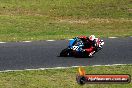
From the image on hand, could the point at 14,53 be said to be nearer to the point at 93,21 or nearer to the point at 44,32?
the point at 44,32

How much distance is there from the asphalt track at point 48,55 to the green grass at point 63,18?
79.7 inches

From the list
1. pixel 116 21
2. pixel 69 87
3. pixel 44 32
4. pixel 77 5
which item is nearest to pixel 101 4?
pixel 77 5

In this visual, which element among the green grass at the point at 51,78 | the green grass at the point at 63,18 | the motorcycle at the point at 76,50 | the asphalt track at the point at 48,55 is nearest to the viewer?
the green grass at the point at 51,78

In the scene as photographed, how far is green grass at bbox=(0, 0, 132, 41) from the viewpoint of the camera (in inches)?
1008

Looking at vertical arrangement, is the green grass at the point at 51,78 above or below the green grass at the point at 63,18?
below

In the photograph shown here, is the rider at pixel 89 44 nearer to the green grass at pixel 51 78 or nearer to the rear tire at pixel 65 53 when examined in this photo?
the rear tire at pixel 65 53

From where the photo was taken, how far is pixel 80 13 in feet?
111

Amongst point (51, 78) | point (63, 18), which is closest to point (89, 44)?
point (51, 78)

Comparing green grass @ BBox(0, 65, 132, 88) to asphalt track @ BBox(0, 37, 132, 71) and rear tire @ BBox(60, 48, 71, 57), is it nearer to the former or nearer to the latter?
asphalt track @ BBox(0, 37, 132, 71)

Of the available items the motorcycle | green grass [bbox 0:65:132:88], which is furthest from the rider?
green grass [bbox 0:65:132:88]

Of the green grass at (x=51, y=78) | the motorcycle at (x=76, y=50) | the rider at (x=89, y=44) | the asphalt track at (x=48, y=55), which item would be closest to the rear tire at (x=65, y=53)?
the motorcycle at (x=76, y=50)

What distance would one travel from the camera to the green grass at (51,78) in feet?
43.5

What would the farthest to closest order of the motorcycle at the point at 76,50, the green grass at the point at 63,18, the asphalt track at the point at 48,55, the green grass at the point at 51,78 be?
the green grass at the point at 63,18 < the motorcycle at the point at 76,50 < the asphalt track at the point at 48,55 < the green grass at the point at 51,78

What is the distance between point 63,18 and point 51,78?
18.0m
